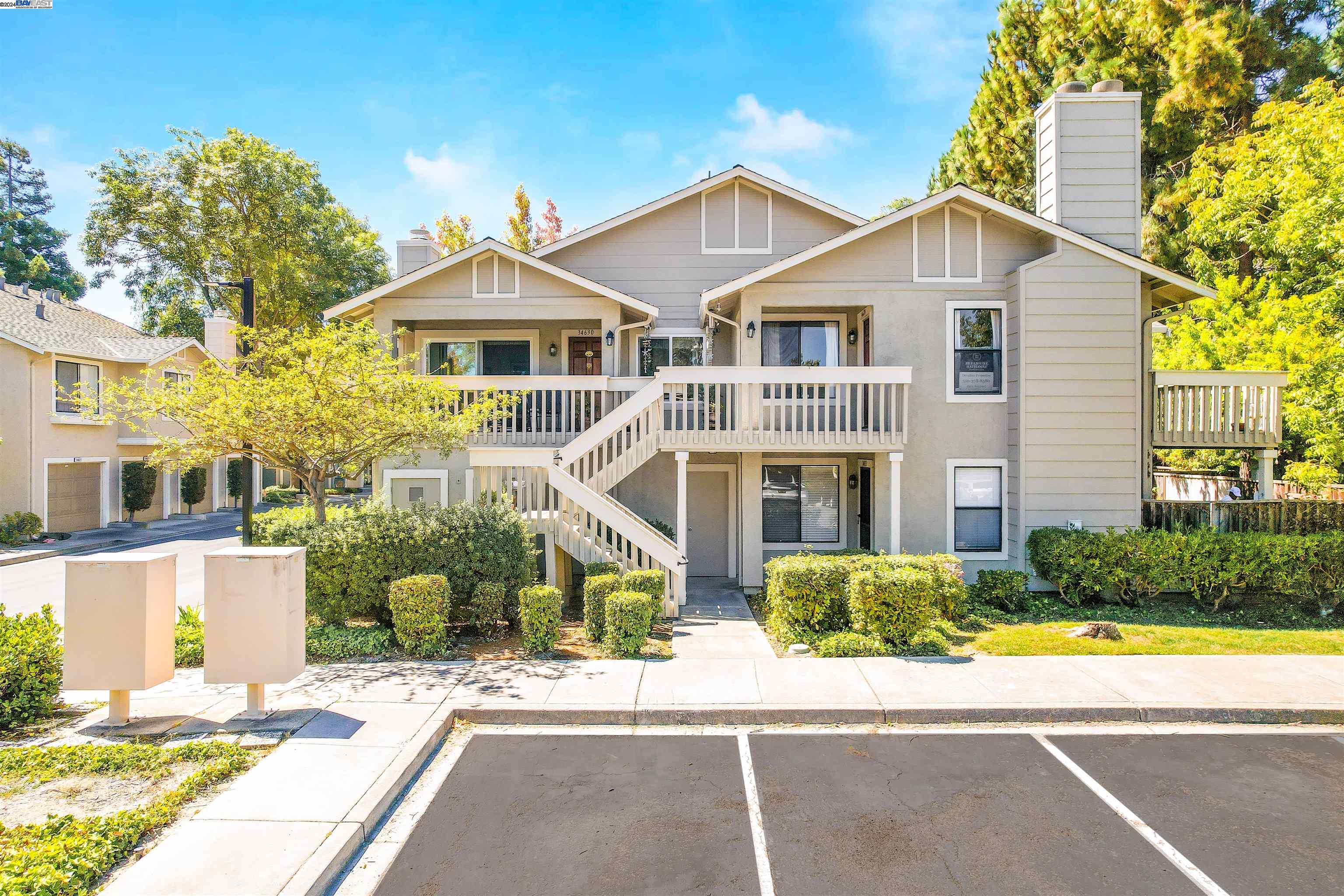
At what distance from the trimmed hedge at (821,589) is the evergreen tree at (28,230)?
52.9 m

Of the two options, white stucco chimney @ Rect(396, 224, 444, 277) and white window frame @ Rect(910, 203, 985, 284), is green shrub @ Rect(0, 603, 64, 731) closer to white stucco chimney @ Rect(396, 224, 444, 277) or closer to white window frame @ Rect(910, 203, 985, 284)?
white stucco chimney @ Rect(396, 224, 444, 277)

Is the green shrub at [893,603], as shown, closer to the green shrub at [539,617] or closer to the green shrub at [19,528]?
the green shrub at [539,617]

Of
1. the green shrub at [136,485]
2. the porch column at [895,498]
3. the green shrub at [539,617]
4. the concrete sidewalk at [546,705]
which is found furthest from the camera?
the green shrub at [136,485]

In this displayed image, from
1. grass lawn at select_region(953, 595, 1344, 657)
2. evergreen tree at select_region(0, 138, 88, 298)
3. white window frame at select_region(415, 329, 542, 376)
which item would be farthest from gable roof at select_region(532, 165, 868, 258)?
evergreen tree at select_region(0, 138, 88, 298)

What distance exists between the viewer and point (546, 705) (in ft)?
20.9

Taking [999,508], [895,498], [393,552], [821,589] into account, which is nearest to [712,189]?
[895,498]

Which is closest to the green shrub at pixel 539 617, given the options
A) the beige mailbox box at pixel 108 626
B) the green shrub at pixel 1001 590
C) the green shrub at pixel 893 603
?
the beige mailbox box at pixel 108 626

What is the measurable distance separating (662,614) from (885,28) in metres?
14.5

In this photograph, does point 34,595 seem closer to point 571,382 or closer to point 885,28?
point 571,382

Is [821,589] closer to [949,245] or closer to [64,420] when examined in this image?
[949,245]

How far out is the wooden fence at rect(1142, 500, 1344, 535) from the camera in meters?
11.6

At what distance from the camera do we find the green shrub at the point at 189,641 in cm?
771

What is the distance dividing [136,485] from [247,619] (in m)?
22.4

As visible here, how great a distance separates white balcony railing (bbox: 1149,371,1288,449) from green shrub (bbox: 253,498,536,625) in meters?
11.2
